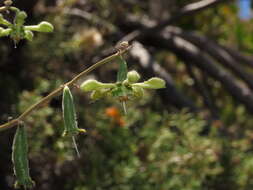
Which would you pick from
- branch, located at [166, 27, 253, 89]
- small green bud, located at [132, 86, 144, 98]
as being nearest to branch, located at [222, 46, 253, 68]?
branch, located at [166, 27, 253, 89]

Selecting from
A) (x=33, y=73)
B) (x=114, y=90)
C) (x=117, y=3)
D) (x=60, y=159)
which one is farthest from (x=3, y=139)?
(x=117, y=3)

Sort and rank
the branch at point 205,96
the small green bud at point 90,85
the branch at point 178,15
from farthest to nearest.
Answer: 1. the branch at point 205,96
2. the branch at point 178,15
3. the small green bud at point 90,85

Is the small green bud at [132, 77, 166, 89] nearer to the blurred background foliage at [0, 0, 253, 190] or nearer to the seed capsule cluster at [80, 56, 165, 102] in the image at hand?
the seed capsule cluster at [80, 56, 165, 102]

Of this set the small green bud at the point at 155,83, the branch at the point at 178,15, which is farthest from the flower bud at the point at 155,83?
the branch at the point at 178,15

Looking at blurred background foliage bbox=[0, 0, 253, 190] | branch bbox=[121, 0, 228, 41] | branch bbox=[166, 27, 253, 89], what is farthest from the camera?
branch bbox=[166, 27, 253, 89]

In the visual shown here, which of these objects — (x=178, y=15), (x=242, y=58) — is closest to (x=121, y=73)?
(x=178, y=15)

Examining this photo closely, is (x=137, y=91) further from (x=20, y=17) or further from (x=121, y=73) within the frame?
(x=20, y=17)

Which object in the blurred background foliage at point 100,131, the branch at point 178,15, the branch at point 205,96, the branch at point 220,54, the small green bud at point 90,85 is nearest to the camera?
the small green bud at point 90,85

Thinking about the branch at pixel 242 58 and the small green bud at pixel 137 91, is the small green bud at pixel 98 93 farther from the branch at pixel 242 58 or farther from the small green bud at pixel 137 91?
the branch at pixel 242 58
